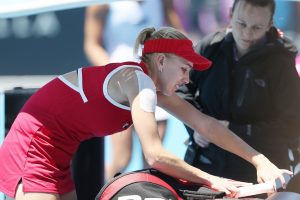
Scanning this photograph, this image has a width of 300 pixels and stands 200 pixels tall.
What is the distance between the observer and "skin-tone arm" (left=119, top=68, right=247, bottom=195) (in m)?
2.12

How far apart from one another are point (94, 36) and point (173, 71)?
140cm

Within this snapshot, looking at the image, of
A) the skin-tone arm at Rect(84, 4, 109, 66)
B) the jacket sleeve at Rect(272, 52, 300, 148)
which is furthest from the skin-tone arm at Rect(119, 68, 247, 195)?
the skin-tone arm at Rect(84, 4, 109, 66)

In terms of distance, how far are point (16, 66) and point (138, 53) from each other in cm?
154

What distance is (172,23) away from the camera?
11.5 ft

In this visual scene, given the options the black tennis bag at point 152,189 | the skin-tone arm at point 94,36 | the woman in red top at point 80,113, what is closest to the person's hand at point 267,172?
the woman in red top at point 80,113

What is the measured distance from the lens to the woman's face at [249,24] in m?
3.17

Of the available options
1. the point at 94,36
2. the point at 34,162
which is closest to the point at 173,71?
the point at 34,162

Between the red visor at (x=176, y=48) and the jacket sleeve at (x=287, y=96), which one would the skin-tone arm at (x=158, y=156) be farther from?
the jacket sleeve at (x=287, y=96)

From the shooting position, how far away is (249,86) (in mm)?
3189

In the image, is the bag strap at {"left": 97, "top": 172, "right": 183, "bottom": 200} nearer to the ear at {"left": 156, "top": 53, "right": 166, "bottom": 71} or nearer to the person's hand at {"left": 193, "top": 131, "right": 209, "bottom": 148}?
the ear at {"left": 156, "top": 53, "right": 166, "bottom": 71}

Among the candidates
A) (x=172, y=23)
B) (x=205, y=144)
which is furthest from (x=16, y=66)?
(x=205, y=144)

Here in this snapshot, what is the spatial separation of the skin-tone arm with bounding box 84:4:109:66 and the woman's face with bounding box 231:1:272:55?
78cm

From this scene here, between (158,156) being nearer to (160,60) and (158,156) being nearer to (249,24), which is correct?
(160,60)

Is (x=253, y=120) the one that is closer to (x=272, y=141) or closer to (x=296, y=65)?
(x=272, y=141)
